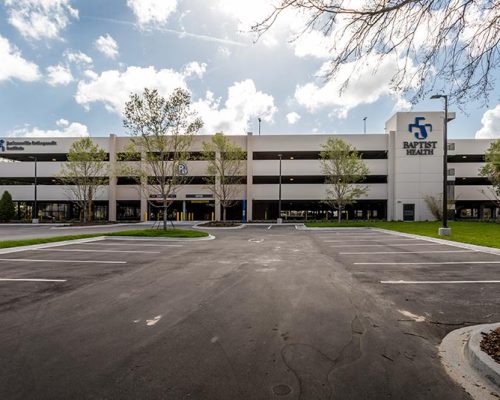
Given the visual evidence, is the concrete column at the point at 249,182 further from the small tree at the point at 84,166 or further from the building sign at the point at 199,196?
the small tree at the point at 84,166

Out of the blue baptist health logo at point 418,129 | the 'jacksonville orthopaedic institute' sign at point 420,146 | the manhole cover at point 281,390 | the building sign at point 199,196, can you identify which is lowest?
the manhole cover at point 281,390

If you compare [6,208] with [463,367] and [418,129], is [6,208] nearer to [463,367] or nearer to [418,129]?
[463,367]

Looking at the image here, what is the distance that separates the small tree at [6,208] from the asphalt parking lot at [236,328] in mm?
36847

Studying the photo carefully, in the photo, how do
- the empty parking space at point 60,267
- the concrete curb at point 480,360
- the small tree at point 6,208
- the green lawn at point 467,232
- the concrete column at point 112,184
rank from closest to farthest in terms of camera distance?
the concrete curb at point 480,360 → the empty parking space at point 60,267 → the green lawn at point 467,232 → the small tree at point 6,208 → the concrete column at point 112,184

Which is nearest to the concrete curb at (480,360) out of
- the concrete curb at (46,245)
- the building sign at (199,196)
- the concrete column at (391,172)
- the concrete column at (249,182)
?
the concrete curb at (46,245)

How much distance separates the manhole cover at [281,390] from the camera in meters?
2.95

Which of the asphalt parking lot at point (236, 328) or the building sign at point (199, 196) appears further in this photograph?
the building sign at point (199, 196)

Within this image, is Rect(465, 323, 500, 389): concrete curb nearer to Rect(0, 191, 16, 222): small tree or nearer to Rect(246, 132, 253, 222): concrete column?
Rect(246, 132, 253, 222): concrete column

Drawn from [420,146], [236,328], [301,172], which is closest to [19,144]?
[301,172]

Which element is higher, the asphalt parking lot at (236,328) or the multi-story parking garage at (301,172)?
the multi-story parking garage at (301,172)

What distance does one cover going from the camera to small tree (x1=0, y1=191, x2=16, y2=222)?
37156 mm

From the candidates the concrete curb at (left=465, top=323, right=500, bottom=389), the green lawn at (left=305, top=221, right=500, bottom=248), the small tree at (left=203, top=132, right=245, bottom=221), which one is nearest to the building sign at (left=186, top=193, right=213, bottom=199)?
the small tree at (left=203, top=132, right=245, bottom=221)

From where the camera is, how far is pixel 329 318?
505 cm

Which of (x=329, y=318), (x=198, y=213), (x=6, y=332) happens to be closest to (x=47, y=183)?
(x=198, y=213)
